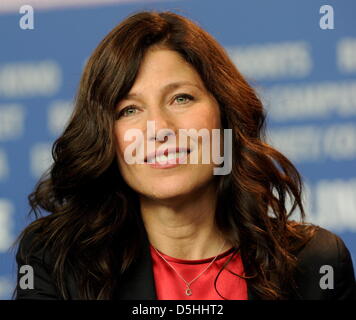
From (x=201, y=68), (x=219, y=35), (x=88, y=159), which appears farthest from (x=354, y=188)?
(x=88, y=159)

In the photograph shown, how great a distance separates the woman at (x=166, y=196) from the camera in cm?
163

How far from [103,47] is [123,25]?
8 centimetres

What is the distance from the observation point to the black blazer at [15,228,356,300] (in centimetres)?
166

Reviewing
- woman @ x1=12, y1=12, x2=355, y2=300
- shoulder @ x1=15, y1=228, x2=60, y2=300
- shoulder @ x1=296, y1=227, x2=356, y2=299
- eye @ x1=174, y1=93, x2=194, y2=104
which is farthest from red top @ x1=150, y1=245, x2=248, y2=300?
eye @ x1=174, y1=93, x2=194, y2=104

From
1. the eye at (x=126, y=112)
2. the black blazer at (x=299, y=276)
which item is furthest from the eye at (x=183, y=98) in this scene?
the black blazer at (x=299, y=276)

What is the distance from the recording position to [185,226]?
1.71 meters

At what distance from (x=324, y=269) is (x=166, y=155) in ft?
1.56

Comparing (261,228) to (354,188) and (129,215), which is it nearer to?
(129,215)

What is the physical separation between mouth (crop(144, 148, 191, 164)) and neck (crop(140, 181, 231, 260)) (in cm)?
11

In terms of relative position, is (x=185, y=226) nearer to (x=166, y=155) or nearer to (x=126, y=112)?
(x=166, y=155)

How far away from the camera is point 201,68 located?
1.70 m

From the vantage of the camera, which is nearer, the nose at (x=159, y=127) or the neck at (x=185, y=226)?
the nose at (x=159, y=127)

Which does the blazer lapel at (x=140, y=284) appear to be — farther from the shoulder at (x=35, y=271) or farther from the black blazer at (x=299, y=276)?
the shoulder at (x=35, y=271)

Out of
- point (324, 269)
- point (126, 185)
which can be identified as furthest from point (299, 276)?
point (126, 185)
